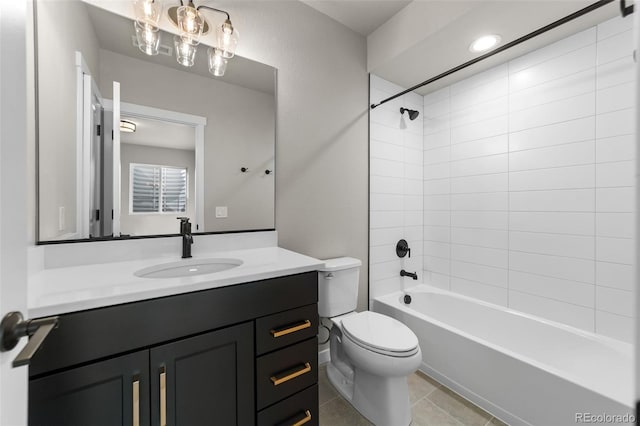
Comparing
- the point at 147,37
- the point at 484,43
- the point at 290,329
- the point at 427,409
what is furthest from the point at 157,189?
the point at 484,43

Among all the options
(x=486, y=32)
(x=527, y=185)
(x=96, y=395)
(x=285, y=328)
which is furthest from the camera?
(x=527, y=185)

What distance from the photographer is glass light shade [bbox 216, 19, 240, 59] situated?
1.44 metres

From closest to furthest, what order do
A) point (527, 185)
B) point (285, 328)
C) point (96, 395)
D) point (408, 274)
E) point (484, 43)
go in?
point (96, 395) → point (285, 328) → point (484, 43) → point (527, 185) → point (408, 274)

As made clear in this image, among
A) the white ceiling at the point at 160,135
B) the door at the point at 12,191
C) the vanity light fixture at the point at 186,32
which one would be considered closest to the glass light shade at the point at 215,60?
the vanity light fixture at the point at 186,32

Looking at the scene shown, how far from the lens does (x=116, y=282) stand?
2.95 ft

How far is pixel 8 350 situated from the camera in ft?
1.35

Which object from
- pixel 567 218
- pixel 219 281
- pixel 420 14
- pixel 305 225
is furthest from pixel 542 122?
pixel 219 281

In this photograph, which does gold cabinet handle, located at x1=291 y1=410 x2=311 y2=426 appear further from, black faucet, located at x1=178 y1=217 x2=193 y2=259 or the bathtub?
the bathtub

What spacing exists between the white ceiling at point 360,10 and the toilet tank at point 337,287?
1.83 metres

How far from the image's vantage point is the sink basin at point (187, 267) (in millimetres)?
1187

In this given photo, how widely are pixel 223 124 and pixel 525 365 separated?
2.12m

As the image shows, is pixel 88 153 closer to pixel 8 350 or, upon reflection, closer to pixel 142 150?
pixel 142 150

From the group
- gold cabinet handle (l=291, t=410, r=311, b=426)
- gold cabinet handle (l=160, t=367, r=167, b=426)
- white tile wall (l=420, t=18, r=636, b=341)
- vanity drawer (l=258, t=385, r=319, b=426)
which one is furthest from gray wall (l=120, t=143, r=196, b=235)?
white tile wall (l=420, t=18, r=636, b=341)

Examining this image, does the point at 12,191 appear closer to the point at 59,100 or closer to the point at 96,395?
the point at 96,395
